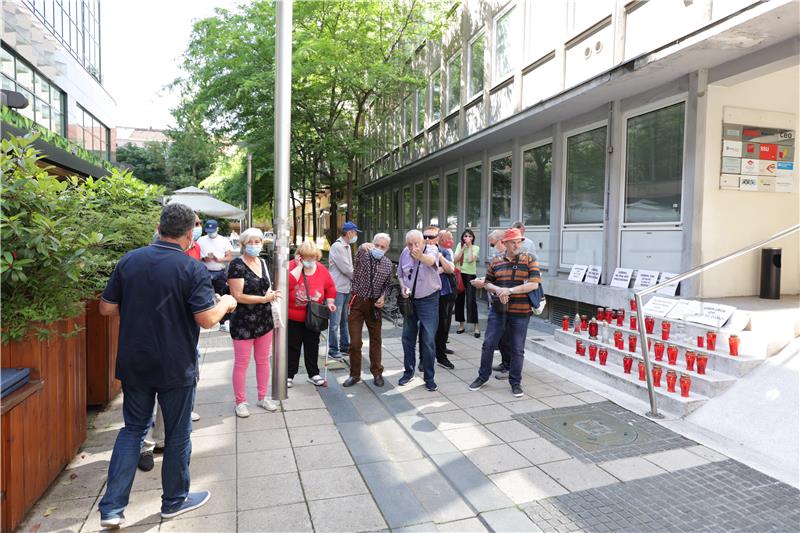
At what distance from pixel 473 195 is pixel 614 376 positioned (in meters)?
9.75

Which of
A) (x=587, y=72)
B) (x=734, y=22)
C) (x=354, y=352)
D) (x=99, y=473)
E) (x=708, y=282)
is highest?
(x=587, y=72)

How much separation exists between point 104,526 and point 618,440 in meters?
4.00

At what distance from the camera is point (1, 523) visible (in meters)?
3.03

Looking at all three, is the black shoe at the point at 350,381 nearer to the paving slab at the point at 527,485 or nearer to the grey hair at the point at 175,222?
the paving slab at the point at 527,485

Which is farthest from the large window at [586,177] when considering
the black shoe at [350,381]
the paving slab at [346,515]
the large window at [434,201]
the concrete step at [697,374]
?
the large window at [434,201]

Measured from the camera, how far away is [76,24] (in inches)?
898

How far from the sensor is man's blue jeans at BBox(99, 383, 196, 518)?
323cm

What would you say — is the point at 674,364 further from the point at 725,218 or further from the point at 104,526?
the point at 104,526

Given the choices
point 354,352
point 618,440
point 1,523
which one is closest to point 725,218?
point 618,440

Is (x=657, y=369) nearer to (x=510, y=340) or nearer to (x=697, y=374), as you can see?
(x=697, y=374)

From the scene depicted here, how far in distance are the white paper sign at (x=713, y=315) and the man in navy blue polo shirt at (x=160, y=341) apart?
539cm

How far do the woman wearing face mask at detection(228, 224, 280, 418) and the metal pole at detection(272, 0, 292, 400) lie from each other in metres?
0.22

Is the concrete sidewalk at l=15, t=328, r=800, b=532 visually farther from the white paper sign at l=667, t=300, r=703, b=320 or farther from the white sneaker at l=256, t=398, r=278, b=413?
the white paper sign at l=667, t=300, r=703, b=320

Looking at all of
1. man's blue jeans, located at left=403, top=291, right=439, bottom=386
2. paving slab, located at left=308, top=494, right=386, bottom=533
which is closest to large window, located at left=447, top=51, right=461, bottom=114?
man's blue jeans, located at left=403, top=291, right=439, bottom=386
